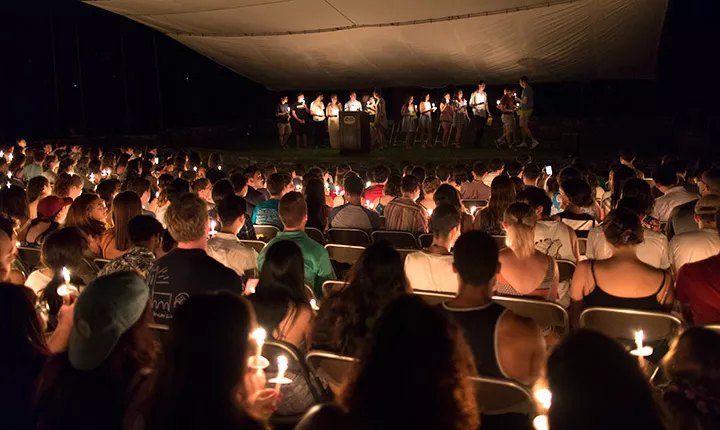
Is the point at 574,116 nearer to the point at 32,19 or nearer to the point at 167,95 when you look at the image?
the point at 167,95

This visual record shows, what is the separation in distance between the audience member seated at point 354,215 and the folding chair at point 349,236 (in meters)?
0.17

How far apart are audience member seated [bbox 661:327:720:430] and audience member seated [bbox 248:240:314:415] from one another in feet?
5.61

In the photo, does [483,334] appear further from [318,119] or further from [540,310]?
[318,119]

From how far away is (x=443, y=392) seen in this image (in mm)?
1827

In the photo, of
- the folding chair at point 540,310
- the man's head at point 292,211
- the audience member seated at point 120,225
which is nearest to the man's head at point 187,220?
the man's head at point 292,211

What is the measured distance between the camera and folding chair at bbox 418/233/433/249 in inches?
240

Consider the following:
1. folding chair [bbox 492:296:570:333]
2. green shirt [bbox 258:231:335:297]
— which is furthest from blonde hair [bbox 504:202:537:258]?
green shirt [bbox 258:231:335:297]

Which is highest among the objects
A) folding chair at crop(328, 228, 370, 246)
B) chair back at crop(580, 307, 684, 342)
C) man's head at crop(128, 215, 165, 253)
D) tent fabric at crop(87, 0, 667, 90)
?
tent fabric at crop(87, 0, 667, 90)

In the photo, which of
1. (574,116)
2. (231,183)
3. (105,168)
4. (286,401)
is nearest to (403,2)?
(105,168)

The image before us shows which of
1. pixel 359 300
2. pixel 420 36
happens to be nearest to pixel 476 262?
pixel 359 300

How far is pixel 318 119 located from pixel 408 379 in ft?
64.7

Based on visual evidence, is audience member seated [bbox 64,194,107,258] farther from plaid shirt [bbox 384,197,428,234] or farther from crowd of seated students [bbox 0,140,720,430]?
plaid shirt [bbox 384,197,428,234]

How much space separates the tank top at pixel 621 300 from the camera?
3850mm

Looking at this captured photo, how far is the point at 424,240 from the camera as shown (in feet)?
20.1
